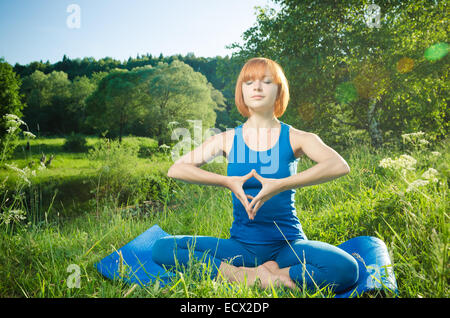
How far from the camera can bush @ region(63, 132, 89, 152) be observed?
1983cm

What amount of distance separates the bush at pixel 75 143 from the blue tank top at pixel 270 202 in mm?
20677

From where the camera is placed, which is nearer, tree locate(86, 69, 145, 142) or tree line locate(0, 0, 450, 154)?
tree line locate(0, 0, 450, 154)

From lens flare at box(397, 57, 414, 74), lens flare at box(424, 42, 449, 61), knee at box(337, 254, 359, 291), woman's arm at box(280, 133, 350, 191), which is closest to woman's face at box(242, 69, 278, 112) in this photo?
woman's arm at box(280, 133, 350, 191)

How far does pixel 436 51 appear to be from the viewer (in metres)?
6.38

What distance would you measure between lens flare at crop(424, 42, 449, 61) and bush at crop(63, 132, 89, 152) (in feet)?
67.2

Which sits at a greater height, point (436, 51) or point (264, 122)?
point (436, 51)

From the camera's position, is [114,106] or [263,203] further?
[114,106]

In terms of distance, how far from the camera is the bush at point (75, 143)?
19.8 meters

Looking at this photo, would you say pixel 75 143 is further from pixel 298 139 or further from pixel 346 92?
pixel 298 139

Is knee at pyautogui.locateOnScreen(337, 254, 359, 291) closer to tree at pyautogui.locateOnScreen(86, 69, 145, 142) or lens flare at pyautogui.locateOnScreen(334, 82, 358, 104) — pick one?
lens flare at pyautogui.locateOnScreen(334, 82, 358, 104)

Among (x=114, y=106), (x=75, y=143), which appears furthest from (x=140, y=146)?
(x=114, y=106)

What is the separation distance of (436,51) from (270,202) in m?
6.92
